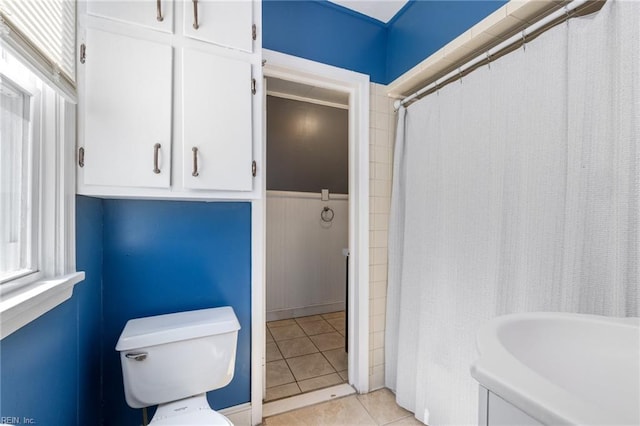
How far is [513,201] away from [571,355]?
0.69m

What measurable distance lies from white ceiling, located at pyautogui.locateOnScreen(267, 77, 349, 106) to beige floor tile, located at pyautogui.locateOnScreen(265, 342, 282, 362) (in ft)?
8.31

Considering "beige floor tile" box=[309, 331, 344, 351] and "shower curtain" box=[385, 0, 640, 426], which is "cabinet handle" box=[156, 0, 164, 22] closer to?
"shower curtain" box=[385, 0, 640, 426]

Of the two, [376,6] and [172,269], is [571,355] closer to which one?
[172,269]

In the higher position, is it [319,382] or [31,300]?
[31,300]

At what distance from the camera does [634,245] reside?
2.59 feet

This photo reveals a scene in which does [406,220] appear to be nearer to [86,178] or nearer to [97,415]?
[86,178]

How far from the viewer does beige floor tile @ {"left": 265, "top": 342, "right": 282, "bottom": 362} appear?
218cm

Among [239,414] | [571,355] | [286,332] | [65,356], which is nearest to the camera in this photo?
[571,355]

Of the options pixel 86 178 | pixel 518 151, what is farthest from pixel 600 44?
pixel 86 178

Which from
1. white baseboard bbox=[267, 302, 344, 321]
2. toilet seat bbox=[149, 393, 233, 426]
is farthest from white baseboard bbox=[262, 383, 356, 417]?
white baseboard bbox=[267, 302, 344, 321]

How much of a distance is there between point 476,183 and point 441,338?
0.83 metres

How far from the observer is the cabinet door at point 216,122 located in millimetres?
1116

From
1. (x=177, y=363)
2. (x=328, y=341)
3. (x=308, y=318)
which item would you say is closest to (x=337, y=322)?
(x=308, y=318)

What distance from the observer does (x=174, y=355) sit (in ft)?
3.73
